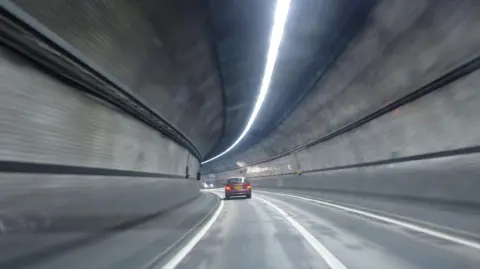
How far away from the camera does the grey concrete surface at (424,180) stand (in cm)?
1273

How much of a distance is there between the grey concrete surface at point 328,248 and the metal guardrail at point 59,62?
366 cm

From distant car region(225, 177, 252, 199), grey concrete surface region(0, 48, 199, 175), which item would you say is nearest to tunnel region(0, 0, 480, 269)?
grey concrete surface region(0, 48, 199, 175)

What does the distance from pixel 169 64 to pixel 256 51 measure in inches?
182

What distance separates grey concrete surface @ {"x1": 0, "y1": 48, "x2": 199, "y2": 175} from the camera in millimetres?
6715

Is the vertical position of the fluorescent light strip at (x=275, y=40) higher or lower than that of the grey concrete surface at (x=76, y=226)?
higher

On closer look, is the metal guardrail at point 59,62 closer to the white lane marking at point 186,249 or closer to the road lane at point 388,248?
the white lane marking at point 186,249

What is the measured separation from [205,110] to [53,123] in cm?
1848

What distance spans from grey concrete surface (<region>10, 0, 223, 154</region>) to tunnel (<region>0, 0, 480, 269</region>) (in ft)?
0.17

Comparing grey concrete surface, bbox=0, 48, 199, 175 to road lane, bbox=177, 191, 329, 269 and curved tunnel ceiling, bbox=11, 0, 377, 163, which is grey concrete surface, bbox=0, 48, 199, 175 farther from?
road lane, bbox=177, 191, 329, 269

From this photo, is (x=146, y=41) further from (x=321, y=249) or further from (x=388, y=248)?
(x=388, y=248)

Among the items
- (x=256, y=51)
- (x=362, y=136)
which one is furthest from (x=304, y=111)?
(x=256, y=51)

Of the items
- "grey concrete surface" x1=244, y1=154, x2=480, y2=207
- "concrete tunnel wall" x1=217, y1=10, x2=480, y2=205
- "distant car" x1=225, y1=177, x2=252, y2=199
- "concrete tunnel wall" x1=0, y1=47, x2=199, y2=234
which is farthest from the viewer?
"distant car" x1=225, y1=177, x2=252, y2=199

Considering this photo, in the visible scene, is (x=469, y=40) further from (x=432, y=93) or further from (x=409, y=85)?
(x=409, y=85)

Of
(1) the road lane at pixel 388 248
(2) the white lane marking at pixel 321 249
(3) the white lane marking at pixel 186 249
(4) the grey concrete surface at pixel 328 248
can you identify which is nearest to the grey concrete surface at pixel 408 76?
(1) the road lane at pixel 388 248
